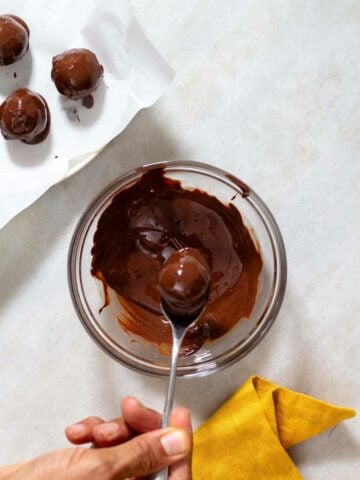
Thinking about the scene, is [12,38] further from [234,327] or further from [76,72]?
A: [234,327]

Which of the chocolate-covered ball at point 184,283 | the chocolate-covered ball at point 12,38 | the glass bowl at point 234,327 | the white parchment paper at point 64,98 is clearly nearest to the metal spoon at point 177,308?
the chocolate-covered ball at point 184,283

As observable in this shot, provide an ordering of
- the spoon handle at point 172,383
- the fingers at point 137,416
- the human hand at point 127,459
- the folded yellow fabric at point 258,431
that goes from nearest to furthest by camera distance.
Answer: the human hand at point 127,459, the spoon handle at point 172,383, the fingers at point 137,416, the folded yellow fabric at point 258,431

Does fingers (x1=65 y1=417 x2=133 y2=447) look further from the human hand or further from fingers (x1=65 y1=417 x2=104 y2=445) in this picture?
the human hand

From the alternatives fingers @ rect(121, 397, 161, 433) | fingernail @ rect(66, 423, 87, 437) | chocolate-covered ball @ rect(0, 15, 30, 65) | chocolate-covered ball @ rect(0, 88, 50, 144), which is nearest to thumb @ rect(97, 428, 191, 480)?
fingers @ rect(121, 397, 161, 433)

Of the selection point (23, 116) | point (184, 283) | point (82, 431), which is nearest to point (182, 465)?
point (82, 431)

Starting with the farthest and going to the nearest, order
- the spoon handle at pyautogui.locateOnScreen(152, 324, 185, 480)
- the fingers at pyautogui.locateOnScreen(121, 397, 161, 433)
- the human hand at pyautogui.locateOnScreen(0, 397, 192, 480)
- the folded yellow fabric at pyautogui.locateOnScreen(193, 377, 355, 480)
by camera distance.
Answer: the folded yellow fabric at pyautogui.locateOnScreen(193, 377, 355, 480), the fingers at pyautogui.locateOnScreen(121, 397, 161, 433), the spoon handle at pyautogui.locateOnScreen(152, 324, 185, 480), the human hand at pyautogui.locateOnScreen(0, 397, 192, 480)

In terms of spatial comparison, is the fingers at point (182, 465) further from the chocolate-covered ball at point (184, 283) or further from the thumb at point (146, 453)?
the chocolate-covered ball at point (184, 283)

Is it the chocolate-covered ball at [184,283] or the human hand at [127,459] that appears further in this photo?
the chocolate-covered ball at [184,283]
